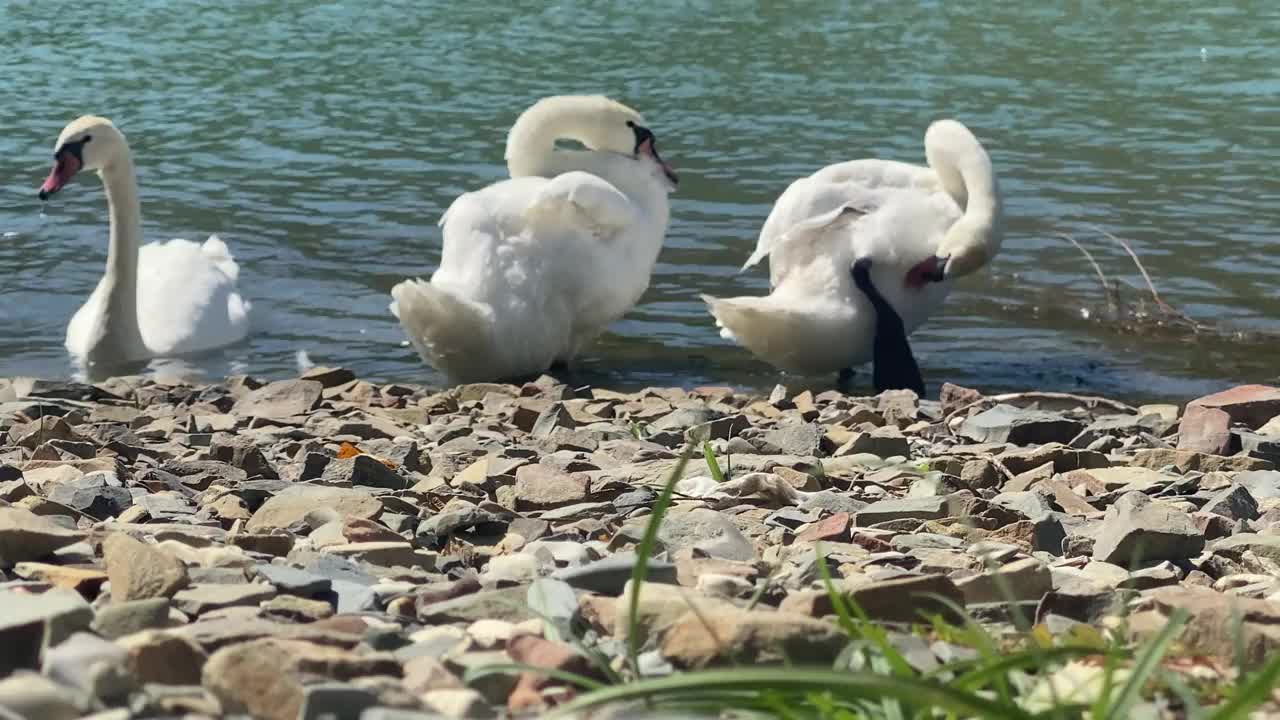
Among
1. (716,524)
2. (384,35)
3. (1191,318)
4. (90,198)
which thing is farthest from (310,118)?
(716,524)

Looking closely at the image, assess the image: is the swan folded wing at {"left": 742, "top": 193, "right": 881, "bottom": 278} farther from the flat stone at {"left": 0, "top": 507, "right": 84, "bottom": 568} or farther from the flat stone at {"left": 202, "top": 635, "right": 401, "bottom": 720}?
the flat stone at {"left": 202, "top": 635, "right": 401, "bottom": 720}

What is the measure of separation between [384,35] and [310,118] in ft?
22.9

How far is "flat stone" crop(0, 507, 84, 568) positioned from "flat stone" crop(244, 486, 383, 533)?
0.62 m

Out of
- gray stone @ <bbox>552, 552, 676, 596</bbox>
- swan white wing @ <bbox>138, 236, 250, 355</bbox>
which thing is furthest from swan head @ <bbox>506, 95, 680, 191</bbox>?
gray stone @ <bbox>552, 552, 676, 596</bbox>

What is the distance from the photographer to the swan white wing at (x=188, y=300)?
28.4 feet

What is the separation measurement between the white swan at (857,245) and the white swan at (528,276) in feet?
1.91

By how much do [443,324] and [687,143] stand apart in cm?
739

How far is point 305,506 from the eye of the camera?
3.80 m

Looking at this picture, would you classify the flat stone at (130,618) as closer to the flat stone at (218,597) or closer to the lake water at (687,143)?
the flat stone at (218,597)

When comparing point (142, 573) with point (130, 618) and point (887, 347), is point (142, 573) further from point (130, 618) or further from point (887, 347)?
point (887, 347)

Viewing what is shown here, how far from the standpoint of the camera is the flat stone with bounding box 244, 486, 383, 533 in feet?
12.3

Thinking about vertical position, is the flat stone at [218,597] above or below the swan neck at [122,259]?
above

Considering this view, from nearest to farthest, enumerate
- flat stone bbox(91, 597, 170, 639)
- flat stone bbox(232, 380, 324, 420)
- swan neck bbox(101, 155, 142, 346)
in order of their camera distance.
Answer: flat stone bbox(91, 597, 170, 639) < flat stone bbox(232, 380, 324, 420) < swan neck bbox(101, 155, 142, 346)

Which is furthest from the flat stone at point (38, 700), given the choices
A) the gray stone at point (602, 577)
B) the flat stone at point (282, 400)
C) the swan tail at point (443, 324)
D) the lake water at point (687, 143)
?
the lake water at point (687, 143)
